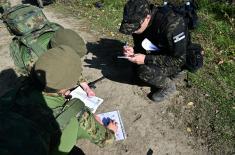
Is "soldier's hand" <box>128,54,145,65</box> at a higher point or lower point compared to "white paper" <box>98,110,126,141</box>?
higher

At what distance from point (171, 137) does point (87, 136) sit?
6.27 ft

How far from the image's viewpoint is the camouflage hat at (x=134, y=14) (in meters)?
5.22

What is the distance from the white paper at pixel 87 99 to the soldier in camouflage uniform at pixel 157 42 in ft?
2.60

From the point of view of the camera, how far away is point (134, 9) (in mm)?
5250

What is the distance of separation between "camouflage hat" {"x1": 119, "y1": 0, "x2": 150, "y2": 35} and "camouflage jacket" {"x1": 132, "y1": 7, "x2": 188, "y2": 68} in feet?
0.92

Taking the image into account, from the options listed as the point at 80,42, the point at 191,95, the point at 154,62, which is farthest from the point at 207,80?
the point at 80,42

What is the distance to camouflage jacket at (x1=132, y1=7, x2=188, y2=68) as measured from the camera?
214 inches

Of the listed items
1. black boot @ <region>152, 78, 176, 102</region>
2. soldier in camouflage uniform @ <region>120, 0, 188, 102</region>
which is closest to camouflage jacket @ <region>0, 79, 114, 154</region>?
soldier in camouflage uniform @ <region>120, 0, 188, 102</region>

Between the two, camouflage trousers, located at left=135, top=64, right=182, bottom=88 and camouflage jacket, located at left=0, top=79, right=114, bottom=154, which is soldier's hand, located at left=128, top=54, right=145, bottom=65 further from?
camouflage jacket, located at left=0, top=79, right=114, bottom=154

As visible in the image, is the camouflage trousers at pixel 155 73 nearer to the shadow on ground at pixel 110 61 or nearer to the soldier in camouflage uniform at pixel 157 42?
the soldier in camouflage uniform at pixel 157 42

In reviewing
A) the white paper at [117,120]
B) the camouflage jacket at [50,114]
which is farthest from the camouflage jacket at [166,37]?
the camouflage jacket at [50,114]

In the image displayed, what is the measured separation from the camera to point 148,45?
230 inches

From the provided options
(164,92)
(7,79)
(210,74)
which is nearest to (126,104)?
(164,92)

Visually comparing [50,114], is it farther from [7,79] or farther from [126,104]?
[7,79]
